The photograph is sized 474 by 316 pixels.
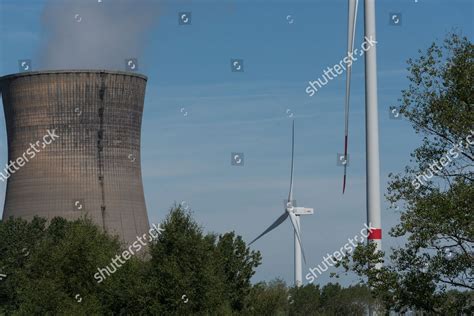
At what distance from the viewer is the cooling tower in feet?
193

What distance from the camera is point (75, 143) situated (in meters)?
59.7

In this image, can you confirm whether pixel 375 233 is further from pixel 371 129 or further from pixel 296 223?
pixel 296 223

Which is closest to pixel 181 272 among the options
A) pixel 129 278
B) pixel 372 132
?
pixel 129 278

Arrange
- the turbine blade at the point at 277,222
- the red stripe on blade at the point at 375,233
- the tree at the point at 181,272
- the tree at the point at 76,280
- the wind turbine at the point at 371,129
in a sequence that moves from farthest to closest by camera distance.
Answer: the turbine blade at the point at 277,222 → the tree at the point at 76,280 → the tree at the point at 181,272 → the wind turbine at the point at 371,129 → the red stripe on blade at the point at 375,233

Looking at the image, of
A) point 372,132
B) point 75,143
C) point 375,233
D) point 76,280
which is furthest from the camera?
point 75,143

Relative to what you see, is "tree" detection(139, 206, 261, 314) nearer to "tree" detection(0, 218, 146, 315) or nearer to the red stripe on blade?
"tree" detection(0, 218, 146, 315)

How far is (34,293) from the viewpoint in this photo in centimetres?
3494

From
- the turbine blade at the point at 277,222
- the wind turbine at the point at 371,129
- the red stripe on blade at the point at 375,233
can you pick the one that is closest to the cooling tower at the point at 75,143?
the turbine blade at the point at 277,222

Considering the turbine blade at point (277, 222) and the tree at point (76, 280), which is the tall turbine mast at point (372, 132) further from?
the turbine blade at point (277, 222)

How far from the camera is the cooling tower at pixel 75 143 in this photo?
58.9 m

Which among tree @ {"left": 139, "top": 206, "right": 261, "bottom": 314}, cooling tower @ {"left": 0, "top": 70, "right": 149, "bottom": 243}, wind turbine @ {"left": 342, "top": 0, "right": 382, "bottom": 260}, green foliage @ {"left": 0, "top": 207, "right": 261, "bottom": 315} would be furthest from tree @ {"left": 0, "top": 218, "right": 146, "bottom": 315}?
cooling tower @ {"left": 0, "top": 70, "right": 149, "bottom": 243}

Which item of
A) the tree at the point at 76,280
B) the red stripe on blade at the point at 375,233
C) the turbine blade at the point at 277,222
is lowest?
the red stripe on blade at the point at 375,233

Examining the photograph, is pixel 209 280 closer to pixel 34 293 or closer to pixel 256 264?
pixel 34 293

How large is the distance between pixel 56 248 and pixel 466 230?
2342 centimetres
